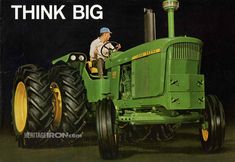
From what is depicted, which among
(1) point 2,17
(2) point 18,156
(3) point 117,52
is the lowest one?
(2) point 18,156

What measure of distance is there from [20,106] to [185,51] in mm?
1834

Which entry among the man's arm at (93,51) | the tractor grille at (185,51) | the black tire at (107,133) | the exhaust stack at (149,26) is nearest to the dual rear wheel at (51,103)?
the man's arm at (93,51)

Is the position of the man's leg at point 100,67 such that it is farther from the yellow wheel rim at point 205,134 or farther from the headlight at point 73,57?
the yellow wheel rim at point 205,134

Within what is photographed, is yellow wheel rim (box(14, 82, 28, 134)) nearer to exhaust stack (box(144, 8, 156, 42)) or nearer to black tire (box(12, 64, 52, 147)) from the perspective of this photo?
black tire (box(12, 64, 52, 147))

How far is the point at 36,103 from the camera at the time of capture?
13.9 feet

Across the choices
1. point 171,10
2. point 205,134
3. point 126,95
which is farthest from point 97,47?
point 205,134

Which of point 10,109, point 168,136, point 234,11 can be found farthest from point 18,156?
point 234,11

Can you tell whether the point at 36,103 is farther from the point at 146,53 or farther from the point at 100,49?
the point at 146,53

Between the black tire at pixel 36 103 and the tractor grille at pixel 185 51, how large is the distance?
128 centimetres

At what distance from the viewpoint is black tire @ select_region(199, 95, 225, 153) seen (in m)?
3.95

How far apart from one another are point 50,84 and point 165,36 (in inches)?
49.2

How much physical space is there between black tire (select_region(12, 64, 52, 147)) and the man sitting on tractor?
53 cm

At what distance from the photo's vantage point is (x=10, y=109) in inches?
176

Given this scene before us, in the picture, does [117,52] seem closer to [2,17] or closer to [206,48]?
[206,48]
